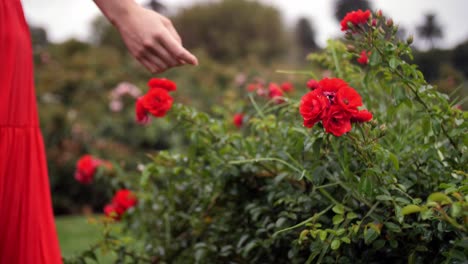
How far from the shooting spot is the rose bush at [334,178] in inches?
48.2

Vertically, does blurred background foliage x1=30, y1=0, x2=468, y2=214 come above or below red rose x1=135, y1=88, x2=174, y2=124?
above

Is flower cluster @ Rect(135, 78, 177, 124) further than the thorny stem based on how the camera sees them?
Yes

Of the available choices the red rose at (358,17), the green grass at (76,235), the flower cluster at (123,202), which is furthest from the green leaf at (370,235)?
the green grass at (76,235)

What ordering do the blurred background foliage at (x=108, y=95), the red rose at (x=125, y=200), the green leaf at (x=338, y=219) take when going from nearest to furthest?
the green leaf at (x=338, y=219)
the red rose at (x=125, y=200)
the blurred background foliage at (x=108, y=95)

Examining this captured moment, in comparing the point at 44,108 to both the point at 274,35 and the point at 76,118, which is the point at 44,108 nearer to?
the point at 76,118

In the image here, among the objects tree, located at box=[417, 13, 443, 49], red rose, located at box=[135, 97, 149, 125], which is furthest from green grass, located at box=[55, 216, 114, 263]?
tree, located at box=[417, 13, 443, 49]

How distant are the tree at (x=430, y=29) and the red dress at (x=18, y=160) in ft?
6.63

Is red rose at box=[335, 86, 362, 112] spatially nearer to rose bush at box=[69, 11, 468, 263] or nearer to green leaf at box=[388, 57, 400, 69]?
rose bush at box=[69, 11, 468, 263]

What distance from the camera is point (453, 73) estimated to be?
298 centimetres

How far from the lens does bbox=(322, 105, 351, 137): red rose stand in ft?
3.82

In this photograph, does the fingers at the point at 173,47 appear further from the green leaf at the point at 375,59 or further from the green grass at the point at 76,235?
the green grass at the point at 76,235

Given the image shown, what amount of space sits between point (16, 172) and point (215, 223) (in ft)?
2.84

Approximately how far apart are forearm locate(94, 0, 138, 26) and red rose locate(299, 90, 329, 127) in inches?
17.4

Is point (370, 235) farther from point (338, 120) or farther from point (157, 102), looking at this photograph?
point (157, 102)
